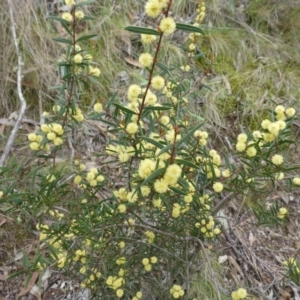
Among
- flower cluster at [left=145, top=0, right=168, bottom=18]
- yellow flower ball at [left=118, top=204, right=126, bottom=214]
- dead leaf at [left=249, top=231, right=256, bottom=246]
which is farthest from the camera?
dead leaf at [left=249, top=231, right=256, bottom=246]

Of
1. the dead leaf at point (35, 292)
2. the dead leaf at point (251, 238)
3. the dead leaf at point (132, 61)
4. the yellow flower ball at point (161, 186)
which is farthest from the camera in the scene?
the dead leaf at point (132, 61)

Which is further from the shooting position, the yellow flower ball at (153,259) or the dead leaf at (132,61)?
the dead leaf at (132,61)

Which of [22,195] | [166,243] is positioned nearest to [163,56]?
[166,243]

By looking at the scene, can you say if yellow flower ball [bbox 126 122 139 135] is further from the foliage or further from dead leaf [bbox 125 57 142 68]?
dead leaf [bbox 125 57 142 68]

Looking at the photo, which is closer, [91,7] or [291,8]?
[91,7]

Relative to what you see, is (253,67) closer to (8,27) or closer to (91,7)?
(91,7)

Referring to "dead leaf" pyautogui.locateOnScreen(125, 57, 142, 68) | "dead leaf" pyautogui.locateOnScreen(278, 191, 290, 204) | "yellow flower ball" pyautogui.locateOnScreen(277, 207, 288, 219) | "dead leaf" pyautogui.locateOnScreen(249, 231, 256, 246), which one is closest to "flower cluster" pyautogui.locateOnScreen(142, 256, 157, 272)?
"yellow flower ball" pyautogui.locateOnScreen(277, 207, 288, 219)

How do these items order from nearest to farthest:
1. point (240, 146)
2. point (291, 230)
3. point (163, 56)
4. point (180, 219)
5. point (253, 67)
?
point (240, 146), point (180, 219), point (291, 230), point (163, 56), point (253, 67)

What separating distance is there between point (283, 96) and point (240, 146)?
A: 189 centimetres

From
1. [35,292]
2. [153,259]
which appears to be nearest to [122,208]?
[153,259]

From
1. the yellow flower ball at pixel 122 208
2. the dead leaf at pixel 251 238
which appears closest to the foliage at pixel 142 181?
the yellow flower ball at pixel 122 208

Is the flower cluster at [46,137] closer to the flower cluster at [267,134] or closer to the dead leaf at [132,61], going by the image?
the flower cluster at [267,134]

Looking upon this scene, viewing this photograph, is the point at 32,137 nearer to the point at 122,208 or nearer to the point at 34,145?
the point at 34,145

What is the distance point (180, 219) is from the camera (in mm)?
1471
